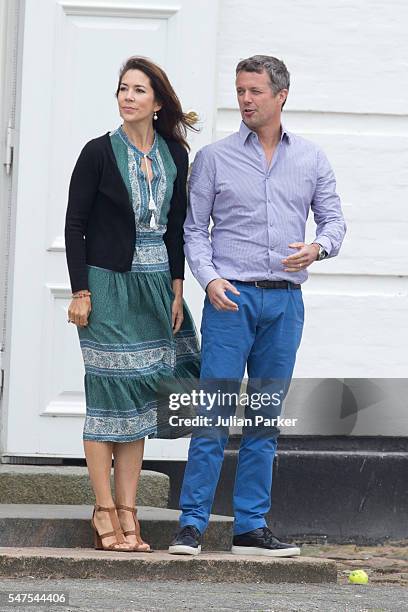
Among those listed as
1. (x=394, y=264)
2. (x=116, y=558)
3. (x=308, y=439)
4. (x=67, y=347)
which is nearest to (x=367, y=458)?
(x=308, y=439)

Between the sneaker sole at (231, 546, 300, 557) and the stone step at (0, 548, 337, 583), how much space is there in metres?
0.05

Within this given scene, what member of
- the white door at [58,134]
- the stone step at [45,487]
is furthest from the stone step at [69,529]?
the white door at [58,134]

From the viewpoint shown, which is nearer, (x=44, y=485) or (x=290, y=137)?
(x=290, y=137)

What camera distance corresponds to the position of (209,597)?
197 inches

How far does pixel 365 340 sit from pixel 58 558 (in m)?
2.15

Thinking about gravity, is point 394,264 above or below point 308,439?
above

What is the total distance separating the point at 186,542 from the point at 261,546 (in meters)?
0.31

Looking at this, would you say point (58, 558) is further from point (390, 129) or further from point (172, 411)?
point (390, 129)

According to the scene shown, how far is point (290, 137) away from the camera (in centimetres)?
557

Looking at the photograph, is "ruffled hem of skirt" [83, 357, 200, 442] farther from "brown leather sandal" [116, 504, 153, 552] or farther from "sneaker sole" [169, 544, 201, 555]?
"sneaker sole" [169, 544, 201, 555]

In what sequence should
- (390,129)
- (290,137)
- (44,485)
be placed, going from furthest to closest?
1. (390,129)
2. (44,485)
3. (290,137)

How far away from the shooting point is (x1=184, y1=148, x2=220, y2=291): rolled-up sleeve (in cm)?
547

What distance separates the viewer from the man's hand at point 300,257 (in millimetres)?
5340

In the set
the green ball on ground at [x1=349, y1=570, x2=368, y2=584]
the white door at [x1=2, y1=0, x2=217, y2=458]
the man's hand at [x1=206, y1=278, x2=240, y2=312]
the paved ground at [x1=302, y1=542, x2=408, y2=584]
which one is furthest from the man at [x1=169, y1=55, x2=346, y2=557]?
the white door at [x1=2, y1=0, x2=217, y2=458]
